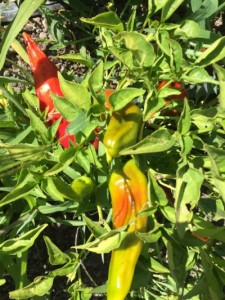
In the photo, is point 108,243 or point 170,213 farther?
point 170,213

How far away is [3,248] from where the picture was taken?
1.13 m

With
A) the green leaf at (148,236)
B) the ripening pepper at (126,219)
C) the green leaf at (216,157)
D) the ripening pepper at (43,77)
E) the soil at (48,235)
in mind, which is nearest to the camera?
the green leaf at (216,157)

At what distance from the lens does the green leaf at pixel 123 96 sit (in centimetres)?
103

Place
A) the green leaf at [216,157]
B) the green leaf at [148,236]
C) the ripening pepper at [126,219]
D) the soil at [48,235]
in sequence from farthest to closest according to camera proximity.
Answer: the soil at [48,235], the ripening pepper at [126,219], the green leaf at [148,236], the green leaf at [216,157]

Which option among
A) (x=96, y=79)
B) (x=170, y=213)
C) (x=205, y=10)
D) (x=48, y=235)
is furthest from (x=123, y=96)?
(x=48, y=235)

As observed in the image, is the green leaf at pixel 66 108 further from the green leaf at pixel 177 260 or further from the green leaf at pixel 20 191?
the green leaf at pixel 177 260

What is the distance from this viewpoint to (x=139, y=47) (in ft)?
3.31

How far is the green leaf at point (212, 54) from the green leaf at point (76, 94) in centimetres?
22

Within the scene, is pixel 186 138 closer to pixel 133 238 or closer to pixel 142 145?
pixel 142 145

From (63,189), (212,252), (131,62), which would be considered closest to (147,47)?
(131,62)

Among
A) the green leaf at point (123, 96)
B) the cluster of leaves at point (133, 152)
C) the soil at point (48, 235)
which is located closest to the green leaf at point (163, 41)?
the cluster of leaves at point (133, 152)

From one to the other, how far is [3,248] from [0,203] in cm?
10

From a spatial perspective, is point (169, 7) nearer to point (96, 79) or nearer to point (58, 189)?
point (96, 79)

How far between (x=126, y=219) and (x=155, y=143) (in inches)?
10.5
